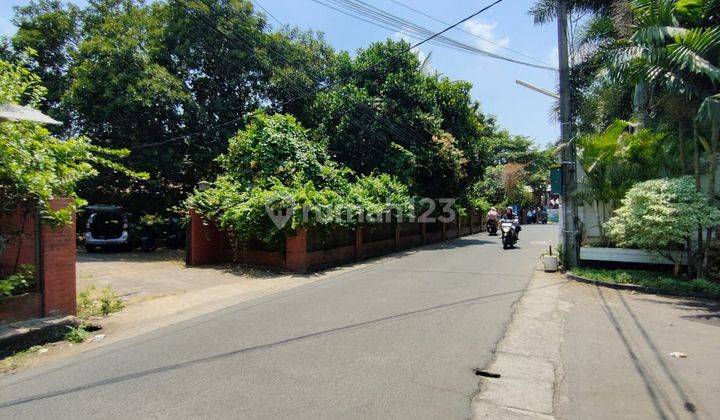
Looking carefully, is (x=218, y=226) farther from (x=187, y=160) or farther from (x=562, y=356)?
(x=562, y=356)

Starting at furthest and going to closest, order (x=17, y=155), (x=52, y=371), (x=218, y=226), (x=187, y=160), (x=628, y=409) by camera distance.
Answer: (x=187, y=160)
(x=218, y=226)
(x=17, y=155)
(x=52, y=371)
(x=628, y=409)

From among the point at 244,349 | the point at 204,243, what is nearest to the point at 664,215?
the point at 244,349

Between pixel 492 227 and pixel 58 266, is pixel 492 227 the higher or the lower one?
the higher one

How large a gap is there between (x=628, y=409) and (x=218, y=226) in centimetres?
1197

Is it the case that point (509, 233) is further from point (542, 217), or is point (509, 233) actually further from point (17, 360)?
point (542, 217)

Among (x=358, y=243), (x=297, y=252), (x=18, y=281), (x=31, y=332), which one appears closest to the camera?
(x=31, y=332)

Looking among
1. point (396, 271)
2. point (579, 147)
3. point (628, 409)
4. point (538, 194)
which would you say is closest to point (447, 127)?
point (579, 147)

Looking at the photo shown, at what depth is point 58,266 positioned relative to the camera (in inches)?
272

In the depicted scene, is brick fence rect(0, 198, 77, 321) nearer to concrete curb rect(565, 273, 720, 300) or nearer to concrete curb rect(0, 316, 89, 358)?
concrete curb rect(0, 316, 89, 358)

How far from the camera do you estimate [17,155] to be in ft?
20.5

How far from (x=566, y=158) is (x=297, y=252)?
25.1ft

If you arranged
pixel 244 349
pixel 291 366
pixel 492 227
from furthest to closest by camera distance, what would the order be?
pixel 492 227 → pixel 244 349 → pixel 291 366

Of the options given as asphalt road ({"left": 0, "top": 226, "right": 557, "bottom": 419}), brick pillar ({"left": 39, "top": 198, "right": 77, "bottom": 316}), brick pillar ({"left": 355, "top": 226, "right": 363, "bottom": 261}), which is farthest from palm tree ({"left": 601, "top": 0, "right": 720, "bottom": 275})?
brick pillar ({"left": 39, "top": 198, "right": 77, "bottom": 316})

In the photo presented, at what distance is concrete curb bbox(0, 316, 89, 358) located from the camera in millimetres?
5742
